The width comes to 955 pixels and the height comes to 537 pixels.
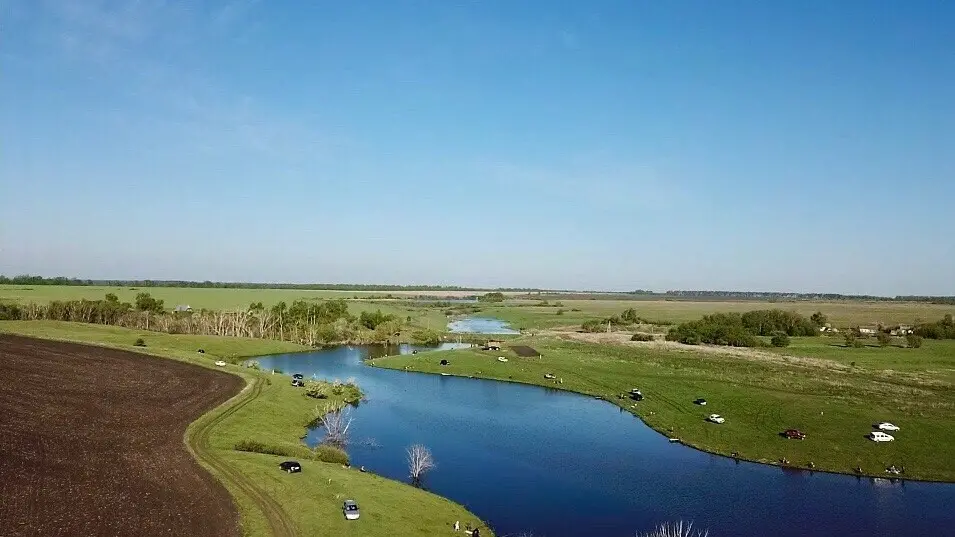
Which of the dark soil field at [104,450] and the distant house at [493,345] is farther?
the distant house at [493,345]

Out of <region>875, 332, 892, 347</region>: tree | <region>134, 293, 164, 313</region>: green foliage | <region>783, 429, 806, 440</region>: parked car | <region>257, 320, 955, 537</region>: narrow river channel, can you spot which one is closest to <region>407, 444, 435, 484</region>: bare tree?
<region>257, 320, 955, 537</region>: narrow river channel

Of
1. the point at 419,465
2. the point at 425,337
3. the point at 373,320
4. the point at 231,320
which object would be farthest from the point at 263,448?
the point at 373,320

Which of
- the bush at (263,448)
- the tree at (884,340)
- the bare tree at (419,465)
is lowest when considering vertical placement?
the bare tree at (419,465)

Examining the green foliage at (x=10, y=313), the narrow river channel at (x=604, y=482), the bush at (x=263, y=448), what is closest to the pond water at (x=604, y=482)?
the narrow river channel at (x=604, y=482)

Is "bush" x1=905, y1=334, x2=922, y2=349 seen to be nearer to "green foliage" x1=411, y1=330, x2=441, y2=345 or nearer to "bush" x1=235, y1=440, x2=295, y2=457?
"green foliage" x1=411, y1=330, x2=441, y2=345

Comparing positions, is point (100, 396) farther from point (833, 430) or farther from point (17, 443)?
point (833, 430)

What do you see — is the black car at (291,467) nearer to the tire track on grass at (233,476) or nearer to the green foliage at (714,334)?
the tire track on grass at (233,476)
